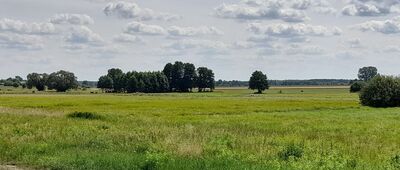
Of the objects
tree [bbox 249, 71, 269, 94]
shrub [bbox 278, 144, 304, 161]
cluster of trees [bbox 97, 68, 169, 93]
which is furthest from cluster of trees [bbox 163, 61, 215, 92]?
shrub [bbox 278, 144, 304, 161]

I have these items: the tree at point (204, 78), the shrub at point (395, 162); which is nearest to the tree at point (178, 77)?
the tree at point (204, 78)

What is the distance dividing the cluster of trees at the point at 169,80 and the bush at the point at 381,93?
99626 millimetres

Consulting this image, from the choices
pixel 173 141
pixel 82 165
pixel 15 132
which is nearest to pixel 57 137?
pixel 15 132

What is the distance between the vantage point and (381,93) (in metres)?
86.3

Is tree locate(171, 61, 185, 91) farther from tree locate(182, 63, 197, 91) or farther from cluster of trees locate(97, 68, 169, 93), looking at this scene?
cluster of trees locate(97, 68, 169, 93)

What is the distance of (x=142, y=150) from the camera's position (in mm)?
19406

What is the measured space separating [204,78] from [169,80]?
12.4 metres

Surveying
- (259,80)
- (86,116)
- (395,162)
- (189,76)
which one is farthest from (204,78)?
(395,162)

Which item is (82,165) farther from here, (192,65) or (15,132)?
(192,65)

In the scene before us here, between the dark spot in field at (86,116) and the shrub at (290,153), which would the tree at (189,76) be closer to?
the dark spot in field at (86,116)

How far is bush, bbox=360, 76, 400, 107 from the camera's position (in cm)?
8600

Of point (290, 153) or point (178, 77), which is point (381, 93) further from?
point (178, 77)

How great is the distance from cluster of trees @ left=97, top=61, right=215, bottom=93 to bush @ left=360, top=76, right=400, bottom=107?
99626 millimetres

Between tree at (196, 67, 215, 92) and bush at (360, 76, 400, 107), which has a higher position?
tree at (196, 67, 215, 92)
